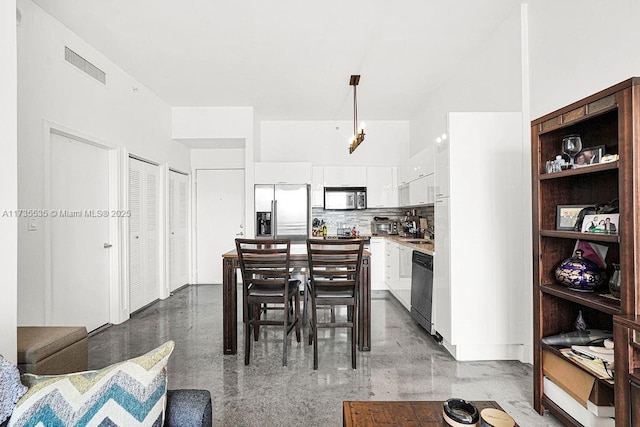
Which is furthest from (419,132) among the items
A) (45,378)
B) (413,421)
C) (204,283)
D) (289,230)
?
(45,378)

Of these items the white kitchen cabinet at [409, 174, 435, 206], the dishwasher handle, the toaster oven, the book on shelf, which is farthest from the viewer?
the toaster oven

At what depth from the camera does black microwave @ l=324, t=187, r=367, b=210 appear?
6020 millimetres

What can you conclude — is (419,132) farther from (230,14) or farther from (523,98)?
(230,14)

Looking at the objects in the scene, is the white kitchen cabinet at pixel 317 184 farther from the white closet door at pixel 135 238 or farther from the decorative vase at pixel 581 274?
the decorative vase at pixel 581 274

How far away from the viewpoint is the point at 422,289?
12.0ft

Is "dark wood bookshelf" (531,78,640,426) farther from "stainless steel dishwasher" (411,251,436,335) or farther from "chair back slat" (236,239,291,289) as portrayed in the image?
"chair back slat" (236,239,291,289)

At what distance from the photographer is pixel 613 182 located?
1997 millimetres

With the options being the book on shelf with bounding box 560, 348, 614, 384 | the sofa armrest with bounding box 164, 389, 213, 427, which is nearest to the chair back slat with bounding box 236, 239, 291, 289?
the sofa armrest with bounding box 164, 389, 213, 427

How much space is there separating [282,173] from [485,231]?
345cm

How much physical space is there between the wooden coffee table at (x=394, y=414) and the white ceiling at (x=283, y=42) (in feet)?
9.36

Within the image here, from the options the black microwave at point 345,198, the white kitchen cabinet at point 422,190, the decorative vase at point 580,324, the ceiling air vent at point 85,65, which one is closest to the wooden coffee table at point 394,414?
the decorative vase at point 580,324

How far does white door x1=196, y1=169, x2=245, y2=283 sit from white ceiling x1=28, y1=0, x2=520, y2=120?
1620 millimetres

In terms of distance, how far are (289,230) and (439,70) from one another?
3120 mm

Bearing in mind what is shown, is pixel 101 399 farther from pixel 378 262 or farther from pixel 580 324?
pixel 378 262
